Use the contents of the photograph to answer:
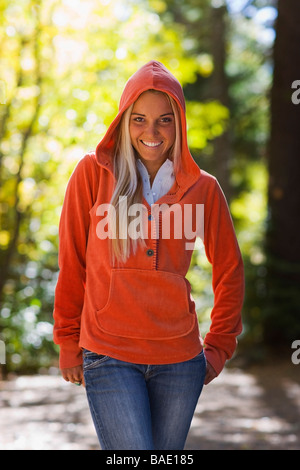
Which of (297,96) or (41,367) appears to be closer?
(41,367)

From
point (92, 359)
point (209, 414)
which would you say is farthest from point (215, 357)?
point (209, 414)

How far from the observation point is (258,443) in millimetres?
5367

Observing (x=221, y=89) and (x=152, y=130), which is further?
(x=221, y=89)

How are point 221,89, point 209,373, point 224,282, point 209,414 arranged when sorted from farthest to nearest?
point 221,89 → point 209,414 → point 224,282 → point 209,373

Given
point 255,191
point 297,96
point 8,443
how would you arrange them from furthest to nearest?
point 255,191
point 297,96
point 8,443

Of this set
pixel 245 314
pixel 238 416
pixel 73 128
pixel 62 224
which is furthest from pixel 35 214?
pixel 62 224

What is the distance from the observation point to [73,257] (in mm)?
2787

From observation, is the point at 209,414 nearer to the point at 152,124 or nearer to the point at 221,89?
the point at 152,124

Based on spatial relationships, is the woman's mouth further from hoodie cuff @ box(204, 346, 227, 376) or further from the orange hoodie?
hoodie cuff @ box(204, 346, 227, 376)

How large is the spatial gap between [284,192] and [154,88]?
Result: 7.19 metres

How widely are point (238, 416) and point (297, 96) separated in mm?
4608

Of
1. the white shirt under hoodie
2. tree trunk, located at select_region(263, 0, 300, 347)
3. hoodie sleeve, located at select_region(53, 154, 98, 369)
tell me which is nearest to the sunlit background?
tree trunk, located at select_region(263, 0, 300, 347)

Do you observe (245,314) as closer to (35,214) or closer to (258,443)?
(35,214)

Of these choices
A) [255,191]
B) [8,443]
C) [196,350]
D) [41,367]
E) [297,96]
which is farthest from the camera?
[255,191]
